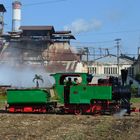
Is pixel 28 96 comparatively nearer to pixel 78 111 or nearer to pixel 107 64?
pixel 78 111

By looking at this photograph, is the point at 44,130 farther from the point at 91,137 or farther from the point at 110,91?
the point at 110,91

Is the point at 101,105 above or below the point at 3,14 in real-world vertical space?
below

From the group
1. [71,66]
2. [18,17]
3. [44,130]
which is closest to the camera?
[44,130]

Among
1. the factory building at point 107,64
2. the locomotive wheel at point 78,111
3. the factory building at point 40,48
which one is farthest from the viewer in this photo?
the factory building at point 107,64

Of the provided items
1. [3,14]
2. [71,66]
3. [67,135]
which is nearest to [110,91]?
[67,135]

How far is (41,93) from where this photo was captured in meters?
28.8

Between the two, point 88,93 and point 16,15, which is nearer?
point 88,93

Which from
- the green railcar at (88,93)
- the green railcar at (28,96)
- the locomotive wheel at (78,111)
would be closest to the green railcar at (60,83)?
the green railcar at (88,93)

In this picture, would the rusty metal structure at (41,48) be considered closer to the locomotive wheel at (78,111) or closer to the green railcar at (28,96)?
the green railcar at (28,96)

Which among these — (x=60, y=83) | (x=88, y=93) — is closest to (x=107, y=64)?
(x=60, y=83)

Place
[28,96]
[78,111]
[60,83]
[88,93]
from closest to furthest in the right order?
[88,93]
[78,111]
[60,83]
[28,96]

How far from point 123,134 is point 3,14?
90.7m

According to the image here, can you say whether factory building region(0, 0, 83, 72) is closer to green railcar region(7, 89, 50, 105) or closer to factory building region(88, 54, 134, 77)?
factory building region(88, 54, 134, 77)

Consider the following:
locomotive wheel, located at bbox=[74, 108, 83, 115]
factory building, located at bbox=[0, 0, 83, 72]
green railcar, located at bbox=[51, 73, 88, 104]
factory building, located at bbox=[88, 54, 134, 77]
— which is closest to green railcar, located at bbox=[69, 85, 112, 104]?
green railcar, located at bbox=[51, 73, 88, 104]
